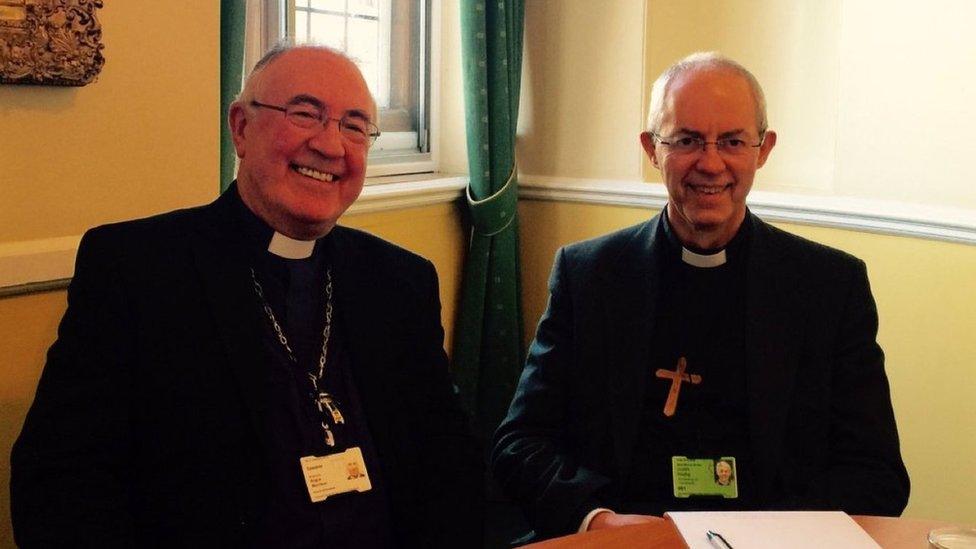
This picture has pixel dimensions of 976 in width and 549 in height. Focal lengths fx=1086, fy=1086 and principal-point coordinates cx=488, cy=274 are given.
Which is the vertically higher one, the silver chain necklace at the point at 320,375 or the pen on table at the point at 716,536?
the silver chain necklace at the point at 320,375

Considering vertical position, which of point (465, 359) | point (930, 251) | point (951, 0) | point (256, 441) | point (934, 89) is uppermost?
point (951, 0)

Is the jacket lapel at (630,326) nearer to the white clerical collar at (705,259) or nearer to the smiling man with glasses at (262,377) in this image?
the white clerical collar at (705,259)

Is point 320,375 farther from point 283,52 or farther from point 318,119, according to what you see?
point 283,52

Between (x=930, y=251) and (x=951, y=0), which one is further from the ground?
(x=951, y=0)

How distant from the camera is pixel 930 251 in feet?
10.9

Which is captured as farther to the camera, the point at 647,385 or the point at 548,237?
the point at 548,237

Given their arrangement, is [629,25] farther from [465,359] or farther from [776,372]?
[776,372]

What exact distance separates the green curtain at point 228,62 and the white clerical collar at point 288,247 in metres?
0.63

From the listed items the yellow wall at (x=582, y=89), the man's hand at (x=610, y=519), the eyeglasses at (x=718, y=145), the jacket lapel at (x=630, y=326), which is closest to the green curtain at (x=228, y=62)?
the jacket lapel at (x=630, y=326)

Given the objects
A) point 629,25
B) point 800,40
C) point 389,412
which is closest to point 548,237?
point 629,25

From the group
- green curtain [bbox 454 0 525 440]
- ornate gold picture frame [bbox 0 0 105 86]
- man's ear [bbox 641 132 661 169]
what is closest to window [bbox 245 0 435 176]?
green curtain [bbox 454 0 525 440]

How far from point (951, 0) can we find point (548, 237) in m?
1.69

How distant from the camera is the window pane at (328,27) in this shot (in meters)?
3.69

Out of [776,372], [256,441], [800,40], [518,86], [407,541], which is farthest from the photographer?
[518,86]
